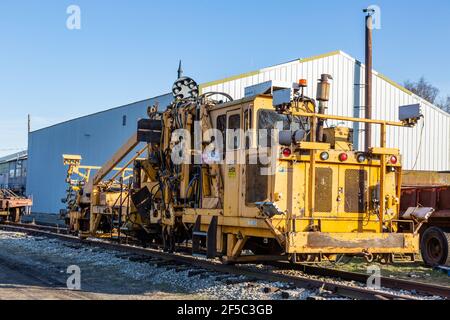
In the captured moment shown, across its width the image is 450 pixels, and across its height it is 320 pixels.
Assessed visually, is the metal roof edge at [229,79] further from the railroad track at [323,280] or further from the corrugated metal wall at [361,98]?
the railroad track at [323,280]

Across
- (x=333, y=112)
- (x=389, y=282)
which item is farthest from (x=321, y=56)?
(x=389, y=282)

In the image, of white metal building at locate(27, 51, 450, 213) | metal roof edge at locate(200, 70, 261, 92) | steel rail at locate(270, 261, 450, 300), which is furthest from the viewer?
white metal building at locate(27, 51, 450, 213)

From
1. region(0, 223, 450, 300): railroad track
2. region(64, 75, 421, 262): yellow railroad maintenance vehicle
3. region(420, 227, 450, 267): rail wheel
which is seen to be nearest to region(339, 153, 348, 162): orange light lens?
region(64, 75, 421, 262): yellow railroad maintenance vehicle

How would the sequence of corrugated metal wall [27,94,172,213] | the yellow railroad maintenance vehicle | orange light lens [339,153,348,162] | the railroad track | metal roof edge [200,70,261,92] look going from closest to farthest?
the railroad track < the yellow railroad maintenance vehicle < orange light lens [339,153,348,162] < metal roof edge [200,70,261,92] < corrugated metal wall [27,94,172,213]

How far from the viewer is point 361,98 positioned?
2681cm

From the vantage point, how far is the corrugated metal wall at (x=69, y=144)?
28297 mm

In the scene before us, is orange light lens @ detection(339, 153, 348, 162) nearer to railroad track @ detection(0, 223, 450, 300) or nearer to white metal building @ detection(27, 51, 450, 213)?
railroad track @ detection(0, 223, 450, 300)

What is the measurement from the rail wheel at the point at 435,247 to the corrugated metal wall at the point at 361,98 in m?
11.8

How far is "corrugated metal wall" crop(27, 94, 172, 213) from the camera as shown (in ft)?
92.8

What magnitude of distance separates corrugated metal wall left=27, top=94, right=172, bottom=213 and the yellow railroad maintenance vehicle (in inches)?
480

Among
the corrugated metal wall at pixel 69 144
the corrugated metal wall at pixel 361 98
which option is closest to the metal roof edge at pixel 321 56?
the corrugated metal wall at pixel 361 98

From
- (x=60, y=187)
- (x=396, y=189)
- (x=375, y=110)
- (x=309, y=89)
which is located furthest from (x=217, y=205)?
(x=60, y=187)
